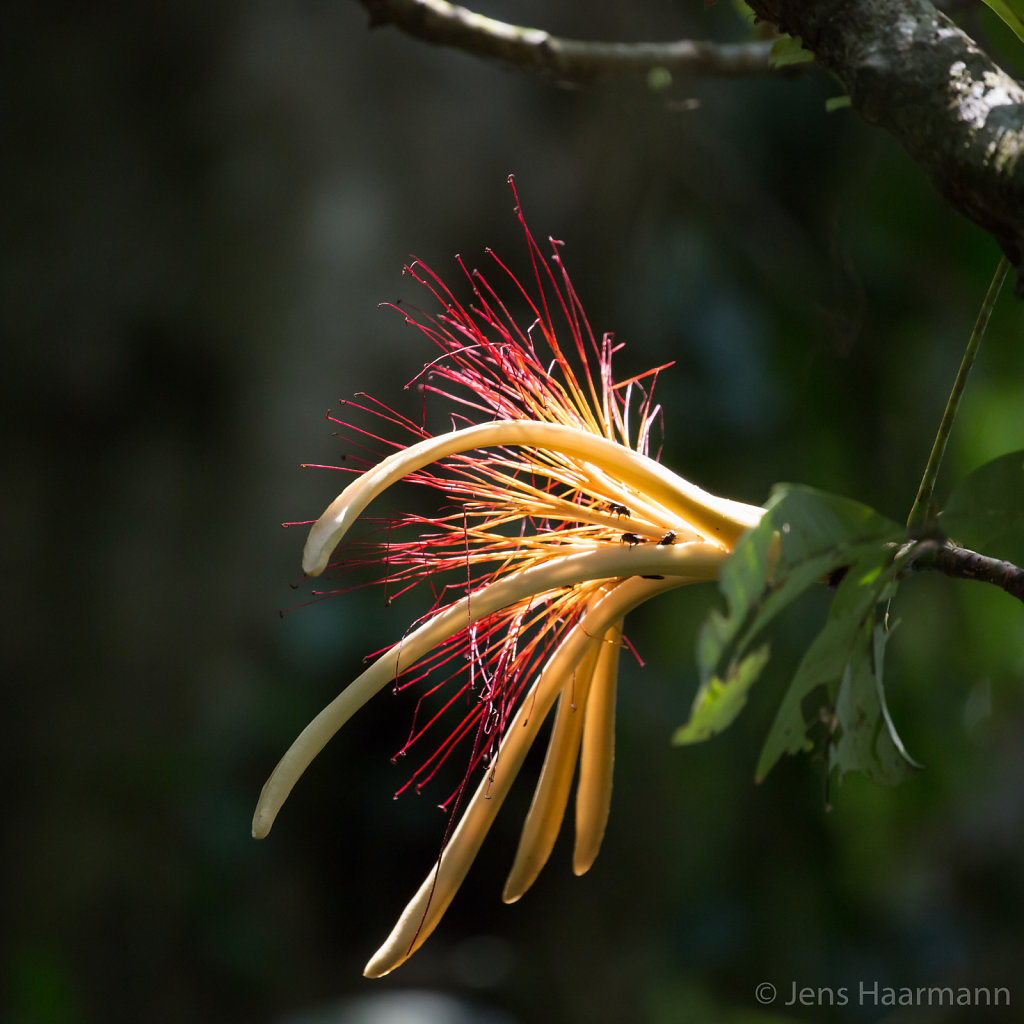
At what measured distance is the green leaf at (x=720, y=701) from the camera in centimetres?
35

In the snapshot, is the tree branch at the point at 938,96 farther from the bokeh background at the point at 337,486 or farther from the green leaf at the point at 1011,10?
→ the bokeh background at the point at 337,486

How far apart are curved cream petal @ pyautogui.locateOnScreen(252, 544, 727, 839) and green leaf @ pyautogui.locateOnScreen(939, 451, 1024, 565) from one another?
0.36ft

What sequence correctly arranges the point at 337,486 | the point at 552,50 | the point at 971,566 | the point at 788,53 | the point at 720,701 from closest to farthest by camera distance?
the point at 720,701
the point at 971,566
the point at 788,53
the point at 552,50
the point at 337,486

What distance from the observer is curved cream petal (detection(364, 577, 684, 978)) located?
0.48 metres

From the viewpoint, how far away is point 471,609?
0.46 meters

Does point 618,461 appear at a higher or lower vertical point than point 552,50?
lower

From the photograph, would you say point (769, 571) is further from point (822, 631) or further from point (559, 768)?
point (559, 768)

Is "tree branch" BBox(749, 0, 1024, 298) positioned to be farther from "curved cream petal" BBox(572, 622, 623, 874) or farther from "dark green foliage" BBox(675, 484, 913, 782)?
"curved cream petal" BBox(572, 622, 623, 874)

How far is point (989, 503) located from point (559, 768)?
0.26 m

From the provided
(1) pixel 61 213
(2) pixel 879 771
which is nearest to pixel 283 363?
(1) pixel 61 213

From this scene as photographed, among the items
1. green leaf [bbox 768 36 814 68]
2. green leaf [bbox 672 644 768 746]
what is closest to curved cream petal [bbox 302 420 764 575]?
green leaf [bbox 672 644 768 746]

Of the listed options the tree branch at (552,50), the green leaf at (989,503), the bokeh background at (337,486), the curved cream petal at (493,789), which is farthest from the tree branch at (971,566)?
the bokeh background at (337,486)

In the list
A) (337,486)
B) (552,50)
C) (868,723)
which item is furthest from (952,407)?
(337,486)

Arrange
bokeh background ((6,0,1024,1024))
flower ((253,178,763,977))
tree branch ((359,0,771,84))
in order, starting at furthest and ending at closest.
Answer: bokeh background ((6,0,1024,1024)) < tree branch ((359,0,771,84)) < flower ((253,178,763,977))
